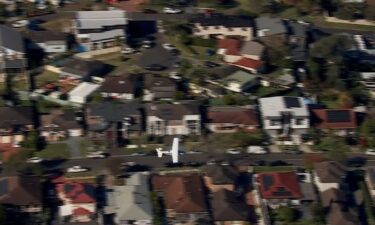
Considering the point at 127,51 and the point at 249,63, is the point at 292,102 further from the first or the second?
the point at 127,51

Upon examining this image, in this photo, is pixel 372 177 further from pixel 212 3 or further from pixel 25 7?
pixel 25 7

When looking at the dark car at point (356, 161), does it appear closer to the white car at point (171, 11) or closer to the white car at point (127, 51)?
the white car at point (127, 51)

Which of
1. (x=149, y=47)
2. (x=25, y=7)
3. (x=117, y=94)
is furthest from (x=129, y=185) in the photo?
(x=25, y=7)

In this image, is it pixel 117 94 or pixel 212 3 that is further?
pixel 212 3

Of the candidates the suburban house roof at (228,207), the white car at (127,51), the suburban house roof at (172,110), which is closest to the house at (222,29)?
the white car at (127,51)

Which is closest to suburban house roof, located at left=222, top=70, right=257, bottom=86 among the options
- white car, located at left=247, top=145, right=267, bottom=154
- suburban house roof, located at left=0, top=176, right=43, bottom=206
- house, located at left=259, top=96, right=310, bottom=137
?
house, located at left=259, top=96, right=310, bottom=137

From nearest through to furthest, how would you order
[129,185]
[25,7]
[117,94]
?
1. [129,185]
2. [117,94]
3. [25,7]

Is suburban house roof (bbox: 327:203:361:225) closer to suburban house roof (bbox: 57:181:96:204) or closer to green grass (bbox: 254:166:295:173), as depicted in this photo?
green grass (bbox: 254:166:295:173)
